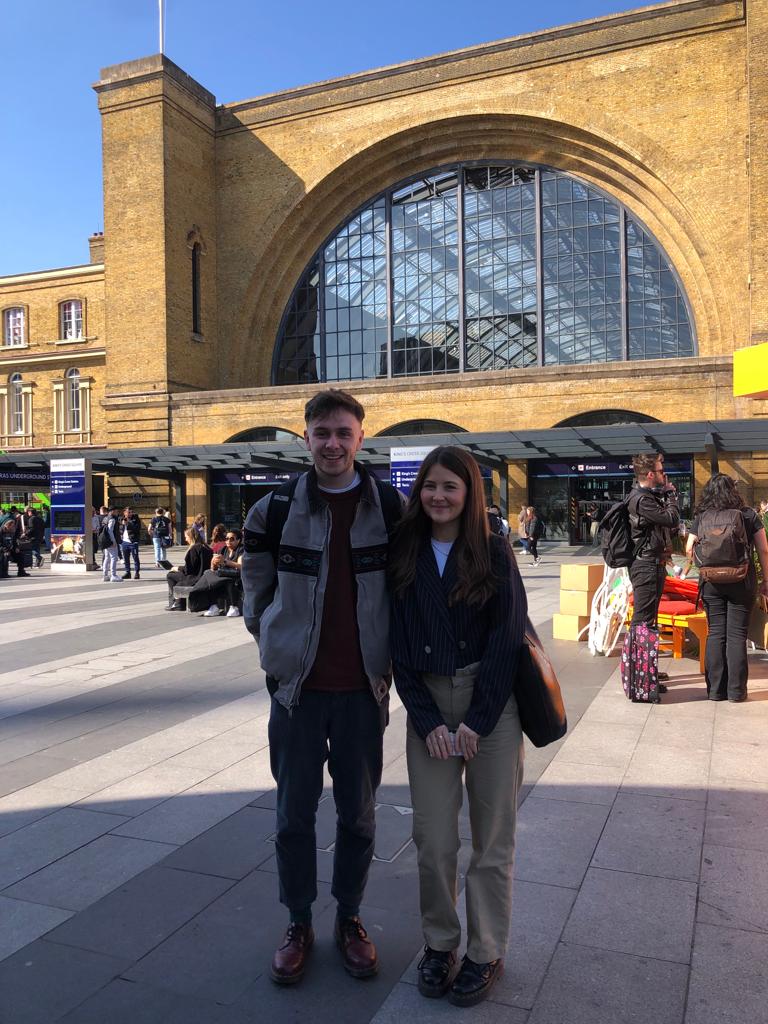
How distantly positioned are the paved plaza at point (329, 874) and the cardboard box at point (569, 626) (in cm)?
268

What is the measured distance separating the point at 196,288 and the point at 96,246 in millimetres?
17726

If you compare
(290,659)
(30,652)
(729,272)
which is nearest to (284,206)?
(729,272)

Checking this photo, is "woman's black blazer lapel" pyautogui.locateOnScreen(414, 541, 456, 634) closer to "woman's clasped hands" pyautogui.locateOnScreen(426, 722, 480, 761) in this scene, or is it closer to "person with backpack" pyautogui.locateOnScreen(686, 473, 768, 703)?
"woman's clasped hands" pyautogui.locateOnScreen(426, 722, 480, 761)

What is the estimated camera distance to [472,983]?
2596 millimetres

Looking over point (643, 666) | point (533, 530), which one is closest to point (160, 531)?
point (533, 530)

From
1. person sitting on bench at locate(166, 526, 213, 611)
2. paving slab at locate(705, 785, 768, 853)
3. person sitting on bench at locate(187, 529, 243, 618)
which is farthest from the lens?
person sitting on bench at locate(166, 526, 213, 611)

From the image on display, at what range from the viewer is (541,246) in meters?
32.4

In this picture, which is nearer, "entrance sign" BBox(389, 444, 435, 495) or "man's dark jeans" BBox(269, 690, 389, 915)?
"man's dark jeans" BBox(269, 690, 389, 915)

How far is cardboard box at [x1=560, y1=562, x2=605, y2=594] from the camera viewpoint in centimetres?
916

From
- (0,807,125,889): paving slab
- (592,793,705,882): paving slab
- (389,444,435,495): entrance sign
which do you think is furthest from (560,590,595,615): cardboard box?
(389,444,435,495): entrance sign

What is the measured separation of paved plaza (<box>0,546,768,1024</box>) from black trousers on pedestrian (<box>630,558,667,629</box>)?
0.68m

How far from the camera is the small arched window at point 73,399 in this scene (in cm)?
3862

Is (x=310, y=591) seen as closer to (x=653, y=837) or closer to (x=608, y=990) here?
(x=608, y=990)

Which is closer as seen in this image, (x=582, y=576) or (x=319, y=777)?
(x=319, y=777)
